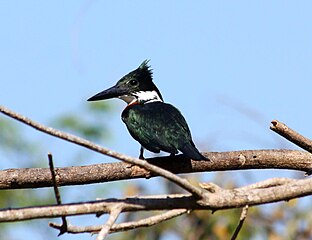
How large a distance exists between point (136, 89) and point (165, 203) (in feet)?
8.83

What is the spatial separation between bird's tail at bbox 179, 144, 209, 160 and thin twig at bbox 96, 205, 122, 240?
114cm

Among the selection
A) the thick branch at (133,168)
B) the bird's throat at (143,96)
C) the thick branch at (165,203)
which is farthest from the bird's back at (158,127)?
the thick branch at (165,203)


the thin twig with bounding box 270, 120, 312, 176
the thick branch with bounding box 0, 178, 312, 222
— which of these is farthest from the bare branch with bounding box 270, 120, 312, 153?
the thick branch with bounding box 0, 178, 312, 222

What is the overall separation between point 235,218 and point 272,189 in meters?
3.46

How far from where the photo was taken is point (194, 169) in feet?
11.3

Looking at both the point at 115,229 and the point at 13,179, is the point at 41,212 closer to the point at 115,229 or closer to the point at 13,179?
the point at 115,229

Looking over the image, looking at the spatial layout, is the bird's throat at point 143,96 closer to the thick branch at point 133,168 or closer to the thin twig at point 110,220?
the thick branch at point 133,168

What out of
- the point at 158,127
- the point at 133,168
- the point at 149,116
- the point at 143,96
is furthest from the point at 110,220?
the point at 143,96

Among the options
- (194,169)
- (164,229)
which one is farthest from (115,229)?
(164,229)

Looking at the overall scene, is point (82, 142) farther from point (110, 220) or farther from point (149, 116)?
point (149, 116)

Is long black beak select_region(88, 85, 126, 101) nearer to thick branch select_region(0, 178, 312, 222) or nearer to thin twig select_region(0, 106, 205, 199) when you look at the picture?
thick branch select_region(0, 178, 312, 222)

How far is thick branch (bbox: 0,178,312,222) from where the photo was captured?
7.06ft

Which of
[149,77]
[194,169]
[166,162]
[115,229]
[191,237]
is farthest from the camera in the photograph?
[191,237]

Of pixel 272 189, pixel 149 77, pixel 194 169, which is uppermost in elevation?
pixel 149 77
